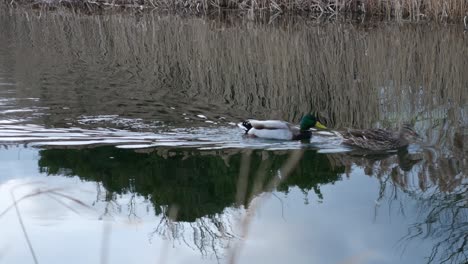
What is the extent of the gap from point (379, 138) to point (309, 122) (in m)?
0.86

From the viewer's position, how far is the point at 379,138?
7.86 metres

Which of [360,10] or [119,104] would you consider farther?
[360,10]

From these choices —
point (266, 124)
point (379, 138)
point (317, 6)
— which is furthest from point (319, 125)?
point (317, 6)

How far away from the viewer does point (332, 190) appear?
655 cm

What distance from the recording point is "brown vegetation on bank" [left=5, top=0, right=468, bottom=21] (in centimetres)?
1605

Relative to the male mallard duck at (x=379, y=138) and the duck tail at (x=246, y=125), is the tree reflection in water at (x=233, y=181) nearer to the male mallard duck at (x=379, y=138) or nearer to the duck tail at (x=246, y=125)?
the male mallard duck at (x=379, y=138)

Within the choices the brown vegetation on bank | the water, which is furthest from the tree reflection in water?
the brown vegetation on bank

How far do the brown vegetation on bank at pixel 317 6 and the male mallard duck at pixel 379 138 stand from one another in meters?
8.58

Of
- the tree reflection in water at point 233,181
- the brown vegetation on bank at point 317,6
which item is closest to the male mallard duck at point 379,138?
the tree reflection in water at point 233,181

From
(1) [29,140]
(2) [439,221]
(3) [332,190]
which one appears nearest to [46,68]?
(1) [29,140]

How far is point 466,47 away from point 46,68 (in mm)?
6441

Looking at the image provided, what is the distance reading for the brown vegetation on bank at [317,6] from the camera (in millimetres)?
16047

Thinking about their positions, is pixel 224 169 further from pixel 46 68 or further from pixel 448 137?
pixel 46 68

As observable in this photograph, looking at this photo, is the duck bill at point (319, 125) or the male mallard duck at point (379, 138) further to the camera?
the duck bill at point (319, 125)
